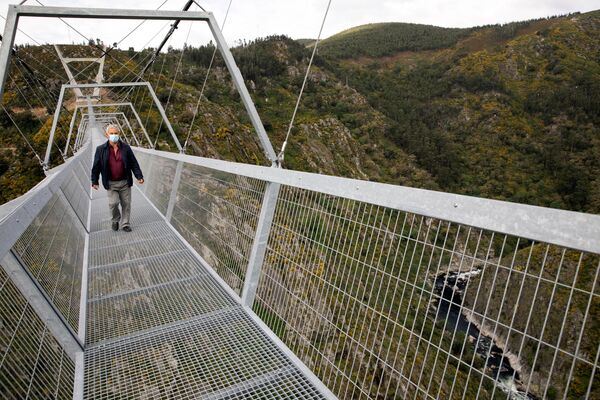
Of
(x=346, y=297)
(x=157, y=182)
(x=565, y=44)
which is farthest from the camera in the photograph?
(x=565, y=44)

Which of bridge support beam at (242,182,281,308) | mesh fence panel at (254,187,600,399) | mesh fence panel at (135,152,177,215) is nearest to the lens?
mesh fence panel at (254,187,600,399)

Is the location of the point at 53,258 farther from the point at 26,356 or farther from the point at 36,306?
the point at 26,356

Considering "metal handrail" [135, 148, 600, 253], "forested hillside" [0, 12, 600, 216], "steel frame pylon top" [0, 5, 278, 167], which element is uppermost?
"forested hillside" [0, 12, 600, 216]

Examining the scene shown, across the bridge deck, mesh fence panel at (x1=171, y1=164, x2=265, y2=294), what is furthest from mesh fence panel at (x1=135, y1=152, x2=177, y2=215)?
the bridge deck

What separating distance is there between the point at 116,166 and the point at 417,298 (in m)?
5.17

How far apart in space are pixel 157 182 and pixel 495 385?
24.4 feet

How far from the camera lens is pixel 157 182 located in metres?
7.75

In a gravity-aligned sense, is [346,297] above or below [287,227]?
below

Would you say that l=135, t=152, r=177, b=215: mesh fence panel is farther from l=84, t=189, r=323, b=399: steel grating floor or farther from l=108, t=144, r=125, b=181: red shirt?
l=84, t=189, r=323, b=399: steel grating floor

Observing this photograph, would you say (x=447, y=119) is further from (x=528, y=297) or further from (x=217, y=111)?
(x=528, y=297)

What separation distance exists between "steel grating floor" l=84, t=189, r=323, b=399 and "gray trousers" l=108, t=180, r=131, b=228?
1450 mm

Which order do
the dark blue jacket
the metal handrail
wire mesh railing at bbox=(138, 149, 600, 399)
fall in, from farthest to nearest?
the dark blue jacket
wire mesh railing at bbox=(138, 149, 600, 399)
the metal handrail

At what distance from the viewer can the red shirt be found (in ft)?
18.9

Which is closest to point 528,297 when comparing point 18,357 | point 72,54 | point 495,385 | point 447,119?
point 495,385
